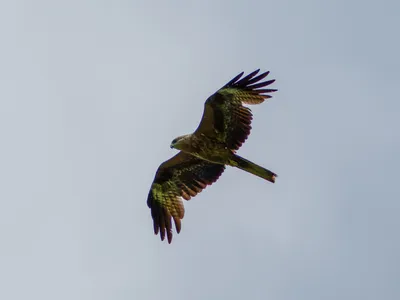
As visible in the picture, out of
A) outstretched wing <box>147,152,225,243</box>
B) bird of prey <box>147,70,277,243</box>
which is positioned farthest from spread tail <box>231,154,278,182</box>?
outstretched wing <box>147,152,225,243</box>

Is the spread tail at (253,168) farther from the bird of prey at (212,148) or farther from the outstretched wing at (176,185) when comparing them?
the outstretched wing at (176,185)

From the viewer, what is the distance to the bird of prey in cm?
1947

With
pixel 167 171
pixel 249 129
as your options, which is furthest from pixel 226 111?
pixel 167 171

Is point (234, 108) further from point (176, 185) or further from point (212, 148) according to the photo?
point (176, 185)

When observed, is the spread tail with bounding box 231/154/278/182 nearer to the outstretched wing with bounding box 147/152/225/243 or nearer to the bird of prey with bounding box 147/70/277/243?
the bird of prey with bounding box 147/70/277/243

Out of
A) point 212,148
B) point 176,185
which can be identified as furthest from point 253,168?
point 176,185

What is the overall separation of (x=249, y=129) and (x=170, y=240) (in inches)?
116

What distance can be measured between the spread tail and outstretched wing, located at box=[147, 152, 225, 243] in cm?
111

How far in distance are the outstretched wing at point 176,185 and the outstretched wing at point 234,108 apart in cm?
108

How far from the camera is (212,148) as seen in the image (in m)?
19.7

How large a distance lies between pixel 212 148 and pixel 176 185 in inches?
63.4

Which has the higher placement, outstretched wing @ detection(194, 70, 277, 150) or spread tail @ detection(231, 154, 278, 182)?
outstretched wing @ detection(194, 70, 277, 150)

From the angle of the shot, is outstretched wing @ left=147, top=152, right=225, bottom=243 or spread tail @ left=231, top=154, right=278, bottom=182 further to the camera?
outstretched wing @ left=147, top=152, right=225, bottom=243

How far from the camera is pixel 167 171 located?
68.9ft
